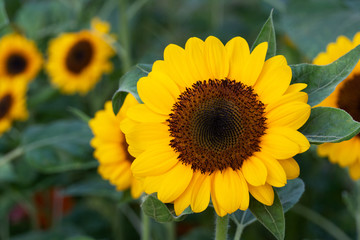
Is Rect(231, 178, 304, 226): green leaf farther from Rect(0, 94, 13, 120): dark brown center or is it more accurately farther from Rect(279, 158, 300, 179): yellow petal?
Rect(0, 94, 13, 120): dark brown center

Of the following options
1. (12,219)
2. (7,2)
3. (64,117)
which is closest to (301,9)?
(64,117)

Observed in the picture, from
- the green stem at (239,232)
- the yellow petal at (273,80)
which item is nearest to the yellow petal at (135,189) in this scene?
the green stem at (239,232)

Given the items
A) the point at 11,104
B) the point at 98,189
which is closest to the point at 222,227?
the point at 98,189

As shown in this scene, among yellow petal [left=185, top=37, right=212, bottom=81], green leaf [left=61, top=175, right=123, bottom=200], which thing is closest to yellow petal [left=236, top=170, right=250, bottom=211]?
yellow petal [left=185, top=37, right=212, bottom=81]

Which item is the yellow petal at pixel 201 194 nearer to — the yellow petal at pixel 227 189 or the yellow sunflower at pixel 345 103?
the yellow petal at pixel 227 189

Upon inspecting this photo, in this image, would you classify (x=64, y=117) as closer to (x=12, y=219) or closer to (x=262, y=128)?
(x=12, y=219)

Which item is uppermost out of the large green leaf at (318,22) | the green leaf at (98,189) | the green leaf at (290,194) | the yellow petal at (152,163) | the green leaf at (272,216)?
the yellow petal at (152,163)

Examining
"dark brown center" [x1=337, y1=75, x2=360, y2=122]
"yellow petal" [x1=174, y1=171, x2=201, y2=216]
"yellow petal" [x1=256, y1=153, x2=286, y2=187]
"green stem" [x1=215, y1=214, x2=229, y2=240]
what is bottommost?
"green stem" [x1=215, y1=214, x2=229, y2=240]
